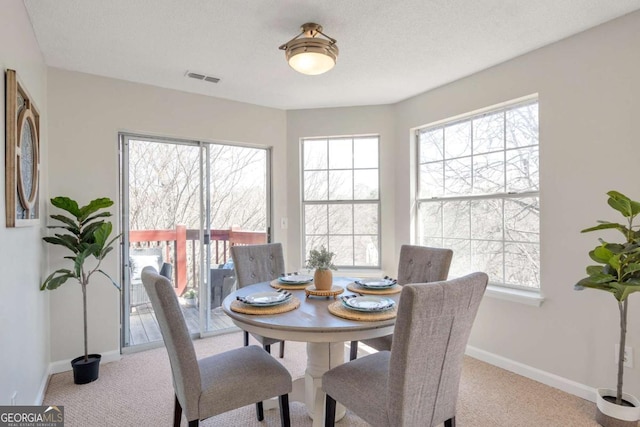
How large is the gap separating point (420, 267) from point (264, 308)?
4.31 ft

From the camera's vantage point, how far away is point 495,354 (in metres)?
2.89

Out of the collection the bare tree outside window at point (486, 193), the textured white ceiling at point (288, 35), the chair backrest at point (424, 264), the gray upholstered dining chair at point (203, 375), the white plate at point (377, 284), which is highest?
the textured white ceiling at point (288, 35)

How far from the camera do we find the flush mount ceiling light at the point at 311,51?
2.11 m

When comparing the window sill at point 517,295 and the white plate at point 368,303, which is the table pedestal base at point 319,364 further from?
the window sill at point 517,295

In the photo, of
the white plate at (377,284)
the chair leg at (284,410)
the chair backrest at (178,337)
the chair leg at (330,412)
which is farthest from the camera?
the white plate at (377,284)

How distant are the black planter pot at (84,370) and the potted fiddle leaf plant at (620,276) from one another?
11.0ft

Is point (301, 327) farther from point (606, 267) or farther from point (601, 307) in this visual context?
point (601, 307)

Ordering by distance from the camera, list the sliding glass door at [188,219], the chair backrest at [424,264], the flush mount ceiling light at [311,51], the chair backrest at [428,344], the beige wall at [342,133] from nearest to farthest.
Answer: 1. the chair backrest at [428,344]
2. the flush mount ceiling light at [311,51]
3. the chair backrest at [424,264]
4. the sliding glass door at [188,219]
5. the beige wall at [342,133]

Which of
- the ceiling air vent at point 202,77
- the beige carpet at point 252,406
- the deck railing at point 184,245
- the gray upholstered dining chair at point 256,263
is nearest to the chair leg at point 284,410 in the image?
the beige carpet at point 252,406

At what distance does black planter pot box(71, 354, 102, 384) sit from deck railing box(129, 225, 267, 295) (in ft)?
3.23

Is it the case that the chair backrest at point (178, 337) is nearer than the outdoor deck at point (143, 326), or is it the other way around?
the chair backrest at point (178, 337)

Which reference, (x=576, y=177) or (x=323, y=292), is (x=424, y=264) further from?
(x=576, y=177)

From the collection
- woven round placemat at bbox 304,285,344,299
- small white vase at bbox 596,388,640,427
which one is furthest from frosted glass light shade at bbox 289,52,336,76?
small white vase at bbox 596,388,640,427

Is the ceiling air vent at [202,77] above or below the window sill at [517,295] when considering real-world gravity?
above
